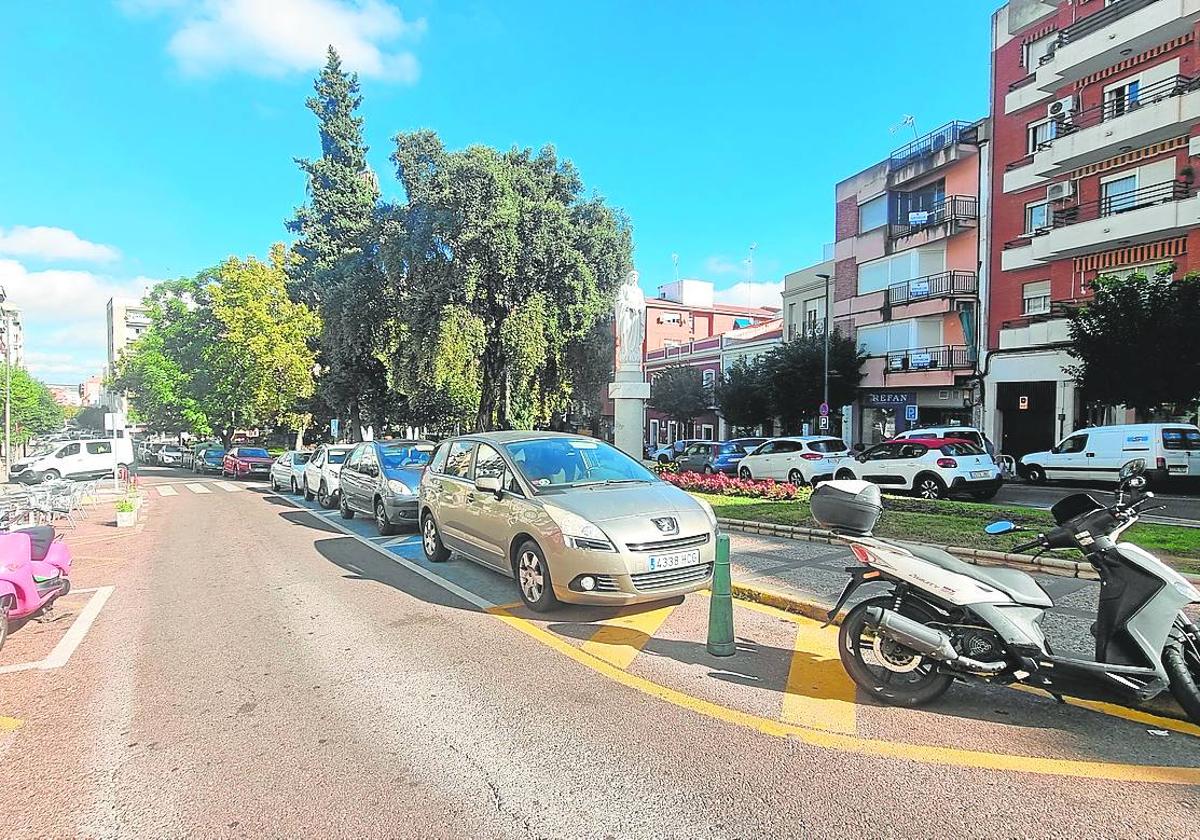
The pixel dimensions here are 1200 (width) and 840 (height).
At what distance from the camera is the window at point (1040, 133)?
87.7 ft

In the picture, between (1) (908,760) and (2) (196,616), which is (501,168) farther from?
(1) (908,760)

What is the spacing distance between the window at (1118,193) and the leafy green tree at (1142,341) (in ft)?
13.3

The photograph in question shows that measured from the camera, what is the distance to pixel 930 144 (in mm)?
32406

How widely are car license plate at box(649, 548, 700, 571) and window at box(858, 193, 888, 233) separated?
32.4 m

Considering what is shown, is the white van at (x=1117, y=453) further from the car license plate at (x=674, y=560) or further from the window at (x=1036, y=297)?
the car license plate at (x=674, y=560)

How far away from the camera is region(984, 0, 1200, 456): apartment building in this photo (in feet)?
73.9

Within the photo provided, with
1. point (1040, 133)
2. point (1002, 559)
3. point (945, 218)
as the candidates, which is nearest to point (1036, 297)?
point (945, 218)

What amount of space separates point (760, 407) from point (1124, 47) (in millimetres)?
19381

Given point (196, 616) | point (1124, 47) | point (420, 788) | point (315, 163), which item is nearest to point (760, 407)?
point (1124, 47)

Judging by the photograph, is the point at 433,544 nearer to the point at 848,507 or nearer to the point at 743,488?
the point at 848,507

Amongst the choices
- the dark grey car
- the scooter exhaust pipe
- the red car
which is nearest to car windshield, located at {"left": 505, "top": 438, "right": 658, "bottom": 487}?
the scooter exhaust pipe

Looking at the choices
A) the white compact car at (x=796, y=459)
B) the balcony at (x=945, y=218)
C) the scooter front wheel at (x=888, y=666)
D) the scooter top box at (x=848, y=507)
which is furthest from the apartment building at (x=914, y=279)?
the scooter front wheel at (x=888, y=666)

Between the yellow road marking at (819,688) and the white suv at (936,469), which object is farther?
the white suv at (936,469)

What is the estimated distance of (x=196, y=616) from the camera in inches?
270
